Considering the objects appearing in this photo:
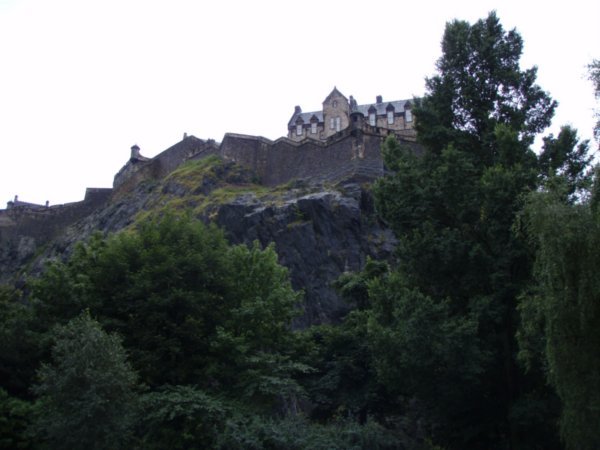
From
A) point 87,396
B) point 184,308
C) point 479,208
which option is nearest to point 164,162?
point 184,308

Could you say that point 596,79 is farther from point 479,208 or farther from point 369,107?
point 369,107

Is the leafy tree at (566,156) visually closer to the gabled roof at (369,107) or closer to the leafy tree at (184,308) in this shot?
the leafy tree at (184,308)

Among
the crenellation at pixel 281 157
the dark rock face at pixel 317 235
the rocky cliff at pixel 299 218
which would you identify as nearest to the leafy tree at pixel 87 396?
the rocky cliff at pixel 299 218

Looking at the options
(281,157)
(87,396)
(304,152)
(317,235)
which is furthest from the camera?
(281,157)

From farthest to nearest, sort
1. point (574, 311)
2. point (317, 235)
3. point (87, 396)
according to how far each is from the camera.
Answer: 1. point (317, 235)
2. point (87, 396)
3. point (574, 311)

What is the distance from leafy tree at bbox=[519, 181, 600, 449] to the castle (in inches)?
634

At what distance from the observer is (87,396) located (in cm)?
1636

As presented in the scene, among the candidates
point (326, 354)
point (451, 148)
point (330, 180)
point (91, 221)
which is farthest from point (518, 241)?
point (91, 221)

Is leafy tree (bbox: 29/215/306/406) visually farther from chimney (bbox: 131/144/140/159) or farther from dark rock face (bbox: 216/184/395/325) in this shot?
chimney (bbox: 131/144/140/159)

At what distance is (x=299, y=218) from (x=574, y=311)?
78.8ft

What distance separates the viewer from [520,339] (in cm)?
1664

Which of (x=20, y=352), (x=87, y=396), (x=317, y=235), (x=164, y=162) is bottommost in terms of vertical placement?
(x=87, y=396)

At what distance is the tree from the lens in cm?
1933

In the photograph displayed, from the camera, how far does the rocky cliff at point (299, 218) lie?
1368 inches
